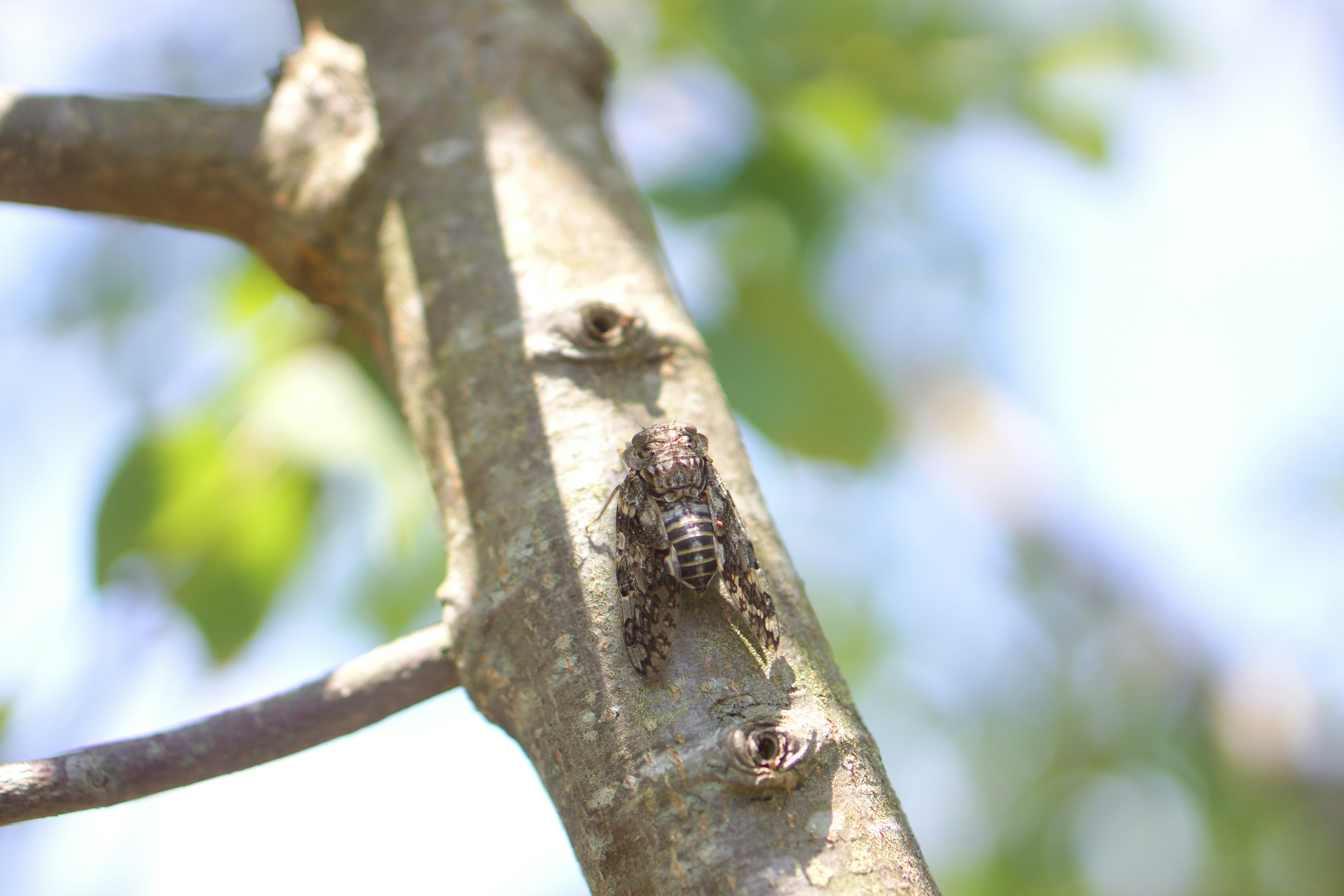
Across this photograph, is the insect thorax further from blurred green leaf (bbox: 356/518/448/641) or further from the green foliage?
blurred green leaf (bbox: 356/518/448/641)

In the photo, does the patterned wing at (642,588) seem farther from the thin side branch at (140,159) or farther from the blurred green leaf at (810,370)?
the blurred green leaf at (810,370)

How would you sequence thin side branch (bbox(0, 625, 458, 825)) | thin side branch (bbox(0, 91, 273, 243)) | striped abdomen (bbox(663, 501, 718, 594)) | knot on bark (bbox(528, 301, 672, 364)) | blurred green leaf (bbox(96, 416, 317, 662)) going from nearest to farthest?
thin side branch (bbox(0, 625, 458, 825)), striped abdomen (bbox(663, 501, 718, 594)), knot on bark (bbox(528, 301, 672, 364)), thin side branch (bbox(0, 91, 273, 243)), blurred green leaf (bbox(96, 416, 317, 662))

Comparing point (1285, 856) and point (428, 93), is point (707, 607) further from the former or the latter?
point (1285, 856)

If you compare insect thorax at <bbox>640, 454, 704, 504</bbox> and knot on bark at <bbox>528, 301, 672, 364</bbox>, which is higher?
knot on bark at <bbox>528, 301, 672, 364</bbox>

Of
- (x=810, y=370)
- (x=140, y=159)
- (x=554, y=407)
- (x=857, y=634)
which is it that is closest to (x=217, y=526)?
(x=140, y=159)

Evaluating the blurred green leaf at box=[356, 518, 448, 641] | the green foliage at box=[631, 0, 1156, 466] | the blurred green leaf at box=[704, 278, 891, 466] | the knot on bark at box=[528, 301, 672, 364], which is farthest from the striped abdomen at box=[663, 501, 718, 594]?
the blurred green leaf at box=[356, 518, 448, 641]

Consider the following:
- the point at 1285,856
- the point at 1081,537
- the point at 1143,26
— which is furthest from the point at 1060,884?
the point at 1143,26
